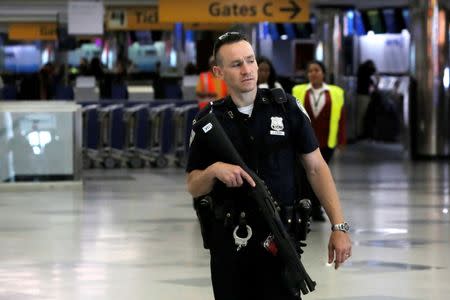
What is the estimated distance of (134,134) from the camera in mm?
21594

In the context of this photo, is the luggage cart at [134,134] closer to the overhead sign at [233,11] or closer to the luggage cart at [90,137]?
the luggage cart at [90,137]

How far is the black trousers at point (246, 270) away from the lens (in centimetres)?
462

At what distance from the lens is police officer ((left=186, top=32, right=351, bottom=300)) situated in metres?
4.63

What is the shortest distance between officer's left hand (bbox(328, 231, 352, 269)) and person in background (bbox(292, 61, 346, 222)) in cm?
758

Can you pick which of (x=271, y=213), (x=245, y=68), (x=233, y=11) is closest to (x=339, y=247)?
(x=271, y=213)

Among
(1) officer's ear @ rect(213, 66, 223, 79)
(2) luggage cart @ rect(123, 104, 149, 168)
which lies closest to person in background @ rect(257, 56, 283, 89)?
(1) officer's ear @ rect(213, 66, 223, 79)

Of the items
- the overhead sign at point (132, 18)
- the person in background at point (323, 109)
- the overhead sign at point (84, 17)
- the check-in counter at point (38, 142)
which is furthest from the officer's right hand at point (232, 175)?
the overhead sign at point (132, 18)

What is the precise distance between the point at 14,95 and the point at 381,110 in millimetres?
12383

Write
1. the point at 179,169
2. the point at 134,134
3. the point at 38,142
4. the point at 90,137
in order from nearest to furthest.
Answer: the point at 38,142, the point at 179,169, the point at 134,134, the point at 90,137

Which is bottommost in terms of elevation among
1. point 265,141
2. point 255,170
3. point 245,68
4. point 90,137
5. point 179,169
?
point 179,169

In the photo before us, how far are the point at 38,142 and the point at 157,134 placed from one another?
4574mm

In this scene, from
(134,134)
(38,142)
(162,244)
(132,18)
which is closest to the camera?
(162,244)

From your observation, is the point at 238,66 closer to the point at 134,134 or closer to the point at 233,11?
the point at 134,134

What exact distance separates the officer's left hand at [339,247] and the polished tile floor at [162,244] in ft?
11.1
